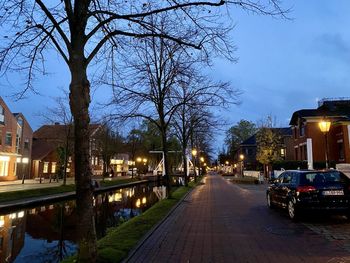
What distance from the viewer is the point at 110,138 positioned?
4806 centimetres

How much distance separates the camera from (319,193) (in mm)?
11391

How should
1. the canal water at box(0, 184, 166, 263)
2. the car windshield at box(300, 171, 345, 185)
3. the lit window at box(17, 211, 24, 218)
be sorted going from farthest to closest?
the lit window at box(17, 211, 24, 218) → the car windshield at box(300, 171, 345, 185) → the canal water at box(0, 184, 166, 263)

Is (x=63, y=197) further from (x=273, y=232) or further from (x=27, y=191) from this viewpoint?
(x=273, y=232)

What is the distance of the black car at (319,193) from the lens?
1135 centimetres

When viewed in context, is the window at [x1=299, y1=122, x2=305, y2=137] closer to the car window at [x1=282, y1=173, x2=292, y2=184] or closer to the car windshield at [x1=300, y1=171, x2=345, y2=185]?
the car window at [x1=282, y1=173, x2=292, y2=184]

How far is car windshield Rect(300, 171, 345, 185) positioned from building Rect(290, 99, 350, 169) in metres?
29.5

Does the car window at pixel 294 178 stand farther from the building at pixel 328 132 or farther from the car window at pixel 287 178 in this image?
the building at pixel 328 132

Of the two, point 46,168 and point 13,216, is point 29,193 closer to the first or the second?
point 13,216

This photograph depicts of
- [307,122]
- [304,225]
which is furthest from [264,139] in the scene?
[304,225]

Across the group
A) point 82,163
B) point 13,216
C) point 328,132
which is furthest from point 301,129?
point 82,163

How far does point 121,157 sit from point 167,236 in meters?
95.8

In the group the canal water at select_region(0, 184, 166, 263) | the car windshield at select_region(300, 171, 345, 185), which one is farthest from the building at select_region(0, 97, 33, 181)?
the car windshield at select_region(300, 171, 345, 185)

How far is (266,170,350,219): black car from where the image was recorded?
11352 millimetres

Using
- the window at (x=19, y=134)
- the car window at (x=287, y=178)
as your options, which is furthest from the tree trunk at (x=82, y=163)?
the window at (x=19, y=134)
